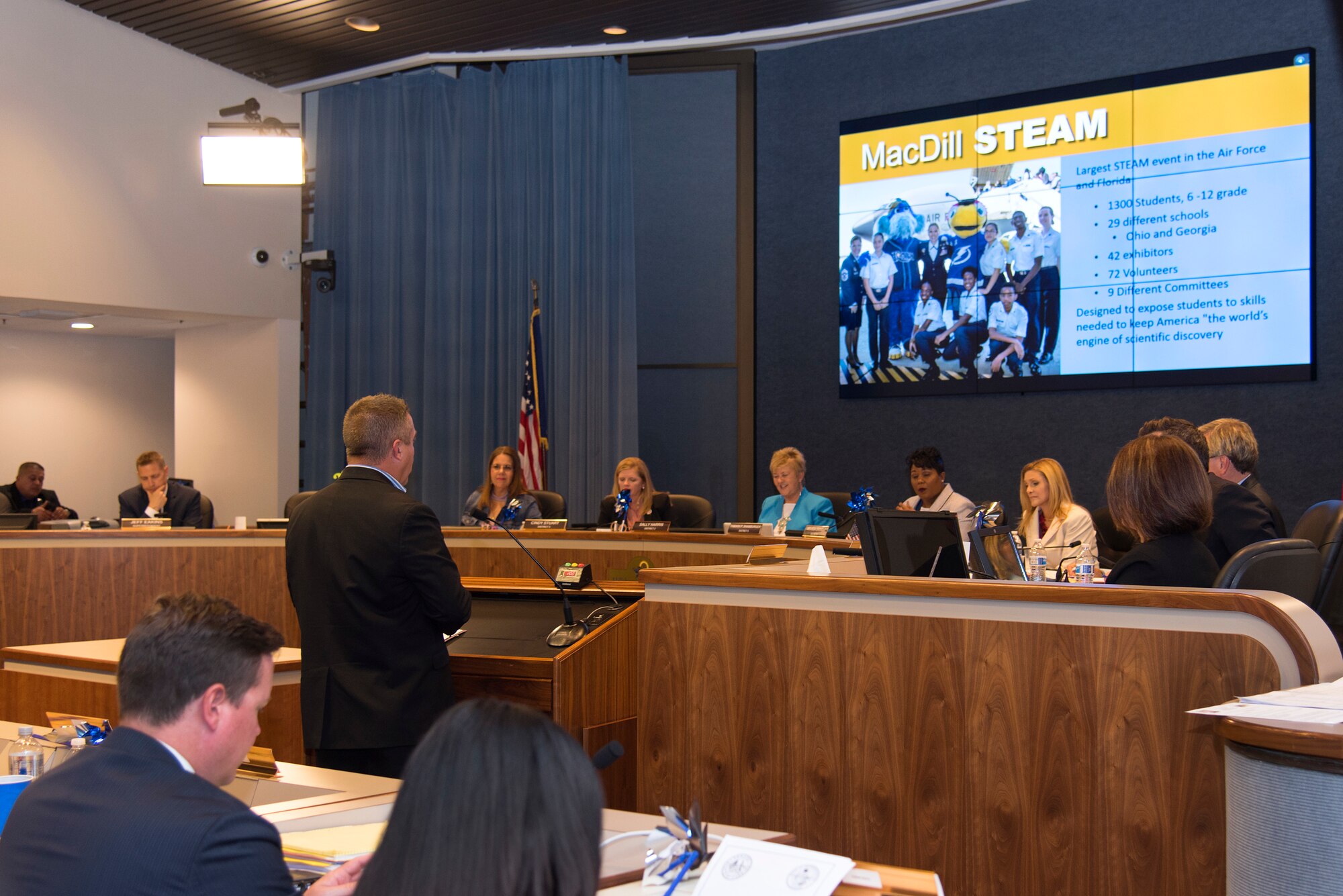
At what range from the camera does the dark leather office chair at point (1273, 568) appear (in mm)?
2539

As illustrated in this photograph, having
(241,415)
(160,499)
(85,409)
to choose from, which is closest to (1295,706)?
(160,499)

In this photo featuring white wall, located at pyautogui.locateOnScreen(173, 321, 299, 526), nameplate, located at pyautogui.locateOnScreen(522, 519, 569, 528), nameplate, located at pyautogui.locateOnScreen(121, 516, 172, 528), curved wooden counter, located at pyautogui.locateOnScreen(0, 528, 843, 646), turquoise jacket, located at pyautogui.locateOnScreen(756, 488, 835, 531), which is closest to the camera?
curved wooden counter, located at pyautogui.locateOnScreen(0, 528, 843, 646)

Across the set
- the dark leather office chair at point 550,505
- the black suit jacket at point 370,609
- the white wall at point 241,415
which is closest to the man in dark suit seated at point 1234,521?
the black suit jacket at point 370,609

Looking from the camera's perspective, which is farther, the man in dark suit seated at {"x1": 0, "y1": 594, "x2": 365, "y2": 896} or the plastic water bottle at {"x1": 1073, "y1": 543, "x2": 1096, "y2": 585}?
the plastic water bottle at {"x1": 1073, "y1": 543, "x2": 1096, "y2": 585}

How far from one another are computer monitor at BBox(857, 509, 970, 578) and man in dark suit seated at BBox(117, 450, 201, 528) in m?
5.66

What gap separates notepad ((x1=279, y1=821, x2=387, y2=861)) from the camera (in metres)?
1.58

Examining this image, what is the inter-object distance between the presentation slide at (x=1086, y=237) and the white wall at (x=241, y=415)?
4.52 m

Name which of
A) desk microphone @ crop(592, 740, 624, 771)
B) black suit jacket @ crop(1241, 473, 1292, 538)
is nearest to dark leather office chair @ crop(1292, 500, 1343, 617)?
black suit jacket @ crop(1241, 473, 1292, 538)

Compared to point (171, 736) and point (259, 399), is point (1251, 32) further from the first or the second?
point (259, 399)

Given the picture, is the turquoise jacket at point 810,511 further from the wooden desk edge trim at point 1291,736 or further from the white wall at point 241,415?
the white wall at point 241,415

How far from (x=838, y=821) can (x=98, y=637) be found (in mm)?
4840

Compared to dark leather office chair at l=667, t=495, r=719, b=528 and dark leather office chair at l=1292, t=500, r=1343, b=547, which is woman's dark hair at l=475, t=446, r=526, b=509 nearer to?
dark leather office chair at l=667, t=495, r=719, b=528

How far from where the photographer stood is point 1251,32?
618 centimetres

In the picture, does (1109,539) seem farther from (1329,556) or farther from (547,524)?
(547,524)
